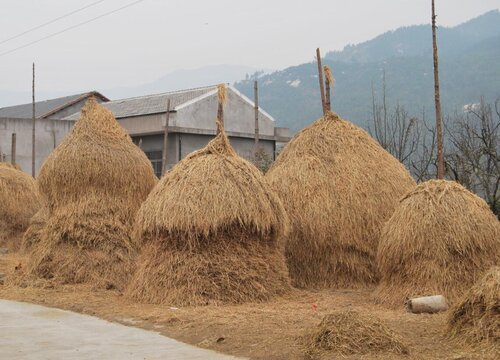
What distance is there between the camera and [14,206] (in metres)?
23.5

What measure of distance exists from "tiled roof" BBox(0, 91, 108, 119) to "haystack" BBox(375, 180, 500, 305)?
129 ft

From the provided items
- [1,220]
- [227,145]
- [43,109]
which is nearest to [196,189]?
[227,145]

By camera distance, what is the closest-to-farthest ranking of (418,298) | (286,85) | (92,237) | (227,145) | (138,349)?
(138,349), (418,298), (227,145), (92,237), (286,85)

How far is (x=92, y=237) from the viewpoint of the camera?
618 inches

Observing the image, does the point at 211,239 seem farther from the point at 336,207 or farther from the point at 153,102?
the point at 153,102

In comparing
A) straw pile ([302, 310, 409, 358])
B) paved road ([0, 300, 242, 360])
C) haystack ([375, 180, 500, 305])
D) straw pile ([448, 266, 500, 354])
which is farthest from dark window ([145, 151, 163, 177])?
straw pile ([302, 310, 409, 358])

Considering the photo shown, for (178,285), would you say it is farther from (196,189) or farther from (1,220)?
(1,220)

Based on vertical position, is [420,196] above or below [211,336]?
above

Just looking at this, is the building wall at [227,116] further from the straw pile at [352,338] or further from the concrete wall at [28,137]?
the straw pile at [352,338]

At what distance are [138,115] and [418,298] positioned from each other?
2991cm

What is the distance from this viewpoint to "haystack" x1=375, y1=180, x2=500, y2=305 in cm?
1155

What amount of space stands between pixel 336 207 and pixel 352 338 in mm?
5966

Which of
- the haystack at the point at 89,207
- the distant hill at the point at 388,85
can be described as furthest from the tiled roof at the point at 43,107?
the haystack at the point at 89,207

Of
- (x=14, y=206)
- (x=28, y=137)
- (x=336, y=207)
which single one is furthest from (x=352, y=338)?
(x=28, y=137)
